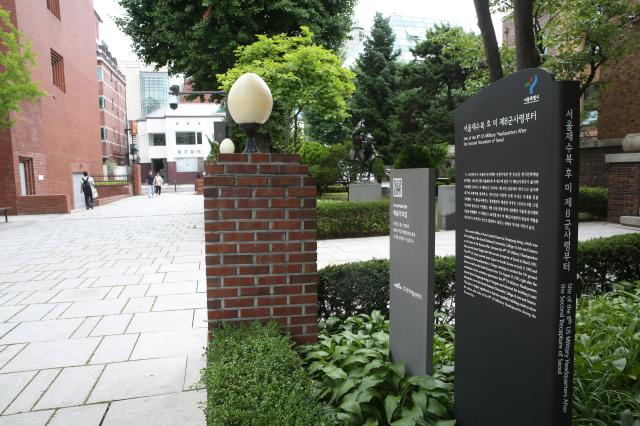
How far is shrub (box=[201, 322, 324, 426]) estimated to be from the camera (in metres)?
2.27

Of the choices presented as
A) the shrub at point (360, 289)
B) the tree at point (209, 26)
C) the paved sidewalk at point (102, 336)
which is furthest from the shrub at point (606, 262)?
the tree at point (209, 26)

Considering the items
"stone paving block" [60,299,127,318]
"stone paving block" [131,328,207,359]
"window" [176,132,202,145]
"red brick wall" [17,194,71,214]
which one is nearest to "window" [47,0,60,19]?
"red brick wall" [17,194,71,214]

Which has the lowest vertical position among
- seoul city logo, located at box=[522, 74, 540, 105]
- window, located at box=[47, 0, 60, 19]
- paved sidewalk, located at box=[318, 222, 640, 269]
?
paved sidewalk, located at box=[318, 222, 640, 269]

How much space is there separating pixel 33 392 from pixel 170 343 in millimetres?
1221

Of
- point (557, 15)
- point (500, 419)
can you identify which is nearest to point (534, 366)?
point (500, 419)

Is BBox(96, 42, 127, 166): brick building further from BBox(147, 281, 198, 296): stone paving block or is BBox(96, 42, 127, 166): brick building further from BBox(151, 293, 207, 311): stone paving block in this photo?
BBox(151, 293, 207, 311): stone paving block

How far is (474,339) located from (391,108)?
2573 centimetres

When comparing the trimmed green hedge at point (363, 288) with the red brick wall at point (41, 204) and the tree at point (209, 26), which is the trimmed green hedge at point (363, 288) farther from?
the red brick wall at point (41, 204)

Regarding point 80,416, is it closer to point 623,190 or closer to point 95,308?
point 95,308

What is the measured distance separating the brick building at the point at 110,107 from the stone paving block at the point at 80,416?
50.5 meters

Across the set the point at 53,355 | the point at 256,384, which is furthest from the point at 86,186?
the point at 256,384

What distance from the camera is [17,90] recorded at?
15.0 metres

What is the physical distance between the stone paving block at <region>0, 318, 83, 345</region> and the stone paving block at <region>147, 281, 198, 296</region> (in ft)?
4.14

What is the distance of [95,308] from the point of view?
18.4ft
